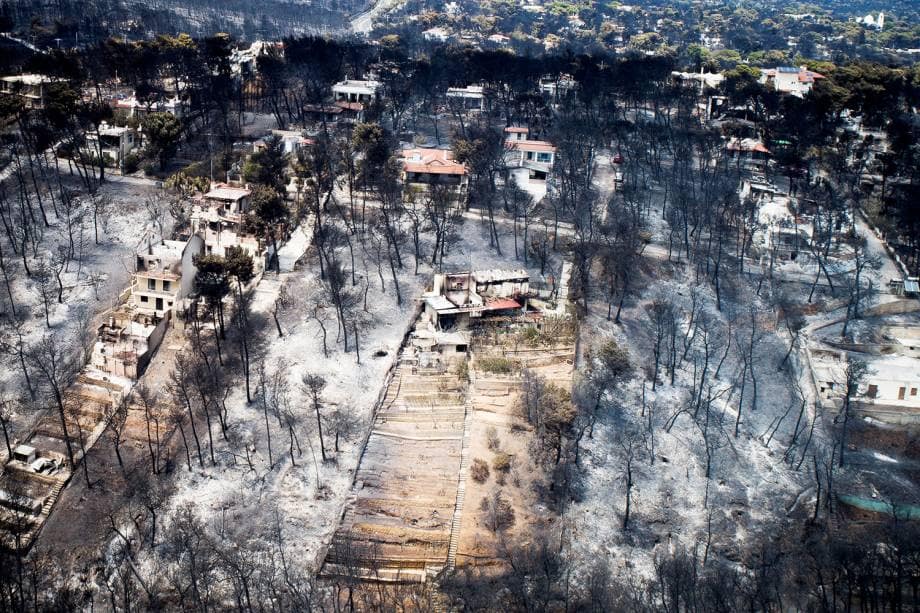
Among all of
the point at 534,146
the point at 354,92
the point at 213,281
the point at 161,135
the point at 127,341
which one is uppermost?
the point at 354,92

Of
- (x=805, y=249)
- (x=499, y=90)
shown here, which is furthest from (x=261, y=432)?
(x=499, y=90)

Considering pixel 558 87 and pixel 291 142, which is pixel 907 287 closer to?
pixel 558 87

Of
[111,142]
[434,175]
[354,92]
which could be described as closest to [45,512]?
[434,175]

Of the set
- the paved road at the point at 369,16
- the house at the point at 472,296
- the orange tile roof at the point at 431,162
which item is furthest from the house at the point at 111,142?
the paved road at the point at 369,16

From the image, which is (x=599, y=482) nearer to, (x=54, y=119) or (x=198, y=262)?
(x=198, y=262)

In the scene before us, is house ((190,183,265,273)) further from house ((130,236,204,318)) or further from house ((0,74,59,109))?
house ((0,74,59,109))

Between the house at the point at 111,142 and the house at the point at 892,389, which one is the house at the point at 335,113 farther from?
the house at the point at 892,389
